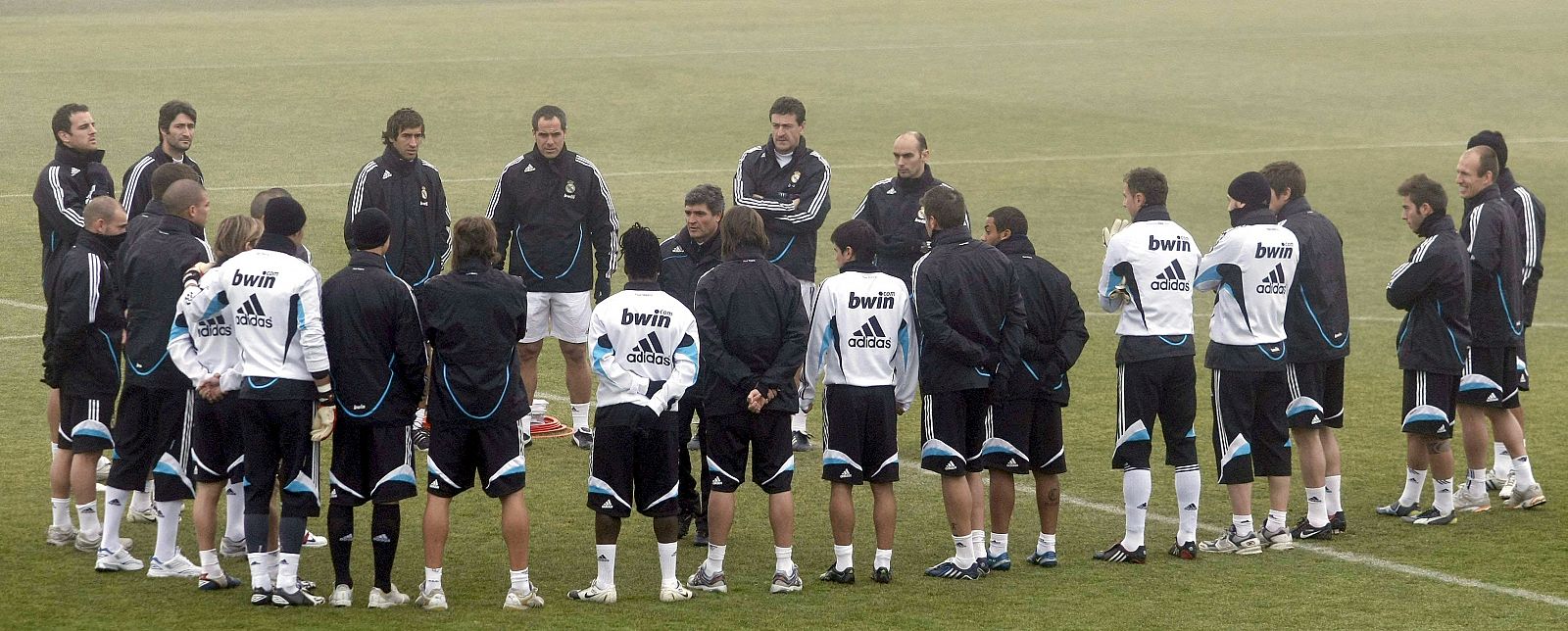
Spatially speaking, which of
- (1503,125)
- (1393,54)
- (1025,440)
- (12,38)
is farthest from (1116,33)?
(1025,440)

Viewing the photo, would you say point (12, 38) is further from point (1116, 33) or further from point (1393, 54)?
point (1393, 54)

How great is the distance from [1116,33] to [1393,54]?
6.06 m

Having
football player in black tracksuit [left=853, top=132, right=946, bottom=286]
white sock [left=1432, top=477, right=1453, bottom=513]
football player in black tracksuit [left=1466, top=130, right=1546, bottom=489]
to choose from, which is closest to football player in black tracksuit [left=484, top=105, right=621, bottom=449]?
football player in black tracksuit [left=853, top=132, right=946, bottom=286]

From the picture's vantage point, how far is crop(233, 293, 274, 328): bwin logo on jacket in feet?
25.5

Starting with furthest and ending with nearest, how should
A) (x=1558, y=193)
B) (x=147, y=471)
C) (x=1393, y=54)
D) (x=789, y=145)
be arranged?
(x=1393, y=54) → (x=1558, y=193) → (x=789, y=145) → (x=147, y=471)

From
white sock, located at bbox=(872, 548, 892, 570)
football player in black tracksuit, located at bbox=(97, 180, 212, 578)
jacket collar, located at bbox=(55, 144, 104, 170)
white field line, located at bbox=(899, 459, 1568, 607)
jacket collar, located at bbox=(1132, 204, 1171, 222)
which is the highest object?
jacket collar, located at bbox=(55, 144, 104, 170)

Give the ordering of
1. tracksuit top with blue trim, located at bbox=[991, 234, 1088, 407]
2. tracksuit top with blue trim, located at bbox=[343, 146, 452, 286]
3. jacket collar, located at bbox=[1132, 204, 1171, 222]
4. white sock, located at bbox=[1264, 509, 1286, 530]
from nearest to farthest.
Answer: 1. tracksuit top with blue trim, located at bbox=[991, 234, 1088, 407]
2. jacket collar, located at bbox=[1132, 204, 1171, 222]
3. white sock, located at bbox=[1264, 509, 1286, 530]
4. tracksuit top with blue trim, located at bbox=[343, 146, 452, 286]

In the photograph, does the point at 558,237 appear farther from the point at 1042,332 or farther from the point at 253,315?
the point at 1042,332

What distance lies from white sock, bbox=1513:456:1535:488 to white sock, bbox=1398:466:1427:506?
2.14ft

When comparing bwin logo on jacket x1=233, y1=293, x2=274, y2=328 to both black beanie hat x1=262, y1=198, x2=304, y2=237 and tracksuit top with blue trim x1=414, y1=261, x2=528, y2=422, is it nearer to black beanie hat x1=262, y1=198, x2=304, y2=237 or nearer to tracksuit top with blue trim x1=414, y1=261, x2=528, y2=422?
black beanie hat x1=262, y1=198, x2=304, y2=237

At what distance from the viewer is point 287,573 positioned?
7.94m

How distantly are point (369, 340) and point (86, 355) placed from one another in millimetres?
1972

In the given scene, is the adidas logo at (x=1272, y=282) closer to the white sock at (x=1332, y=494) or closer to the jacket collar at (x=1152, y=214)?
the jacket collar at (x=1152, y=214)

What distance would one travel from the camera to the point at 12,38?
31.6m
